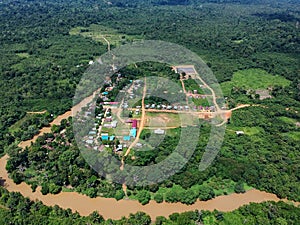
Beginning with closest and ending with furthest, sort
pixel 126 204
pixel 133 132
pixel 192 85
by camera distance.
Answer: pixel 126 204, pixel 133 132, pixel 192 85

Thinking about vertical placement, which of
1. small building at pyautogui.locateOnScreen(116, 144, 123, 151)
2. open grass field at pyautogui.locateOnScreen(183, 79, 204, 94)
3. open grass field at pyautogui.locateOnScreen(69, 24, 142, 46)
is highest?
small building at pyautogui.locateOnScreen(116, 144, 123, 151)

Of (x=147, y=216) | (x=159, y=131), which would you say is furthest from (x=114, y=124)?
(x=147, y=216)

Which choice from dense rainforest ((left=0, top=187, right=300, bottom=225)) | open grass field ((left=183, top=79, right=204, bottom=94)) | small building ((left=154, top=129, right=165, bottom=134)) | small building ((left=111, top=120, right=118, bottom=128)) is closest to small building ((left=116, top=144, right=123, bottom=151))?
small building ((left=111, top=120, right=118, bottom=128))

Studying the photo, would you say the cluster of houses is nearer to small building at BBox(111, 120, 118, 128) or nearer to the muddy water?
small building at BBox(111, 120, 118, 128)

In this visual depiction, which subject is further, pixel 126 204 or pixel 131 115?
pixel 131 115

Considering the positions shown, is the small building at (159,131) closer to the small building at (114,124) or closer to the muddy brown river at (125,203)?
the small building at (114,124)

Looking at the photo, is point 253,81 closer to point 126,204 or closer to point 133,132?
point 133,132
